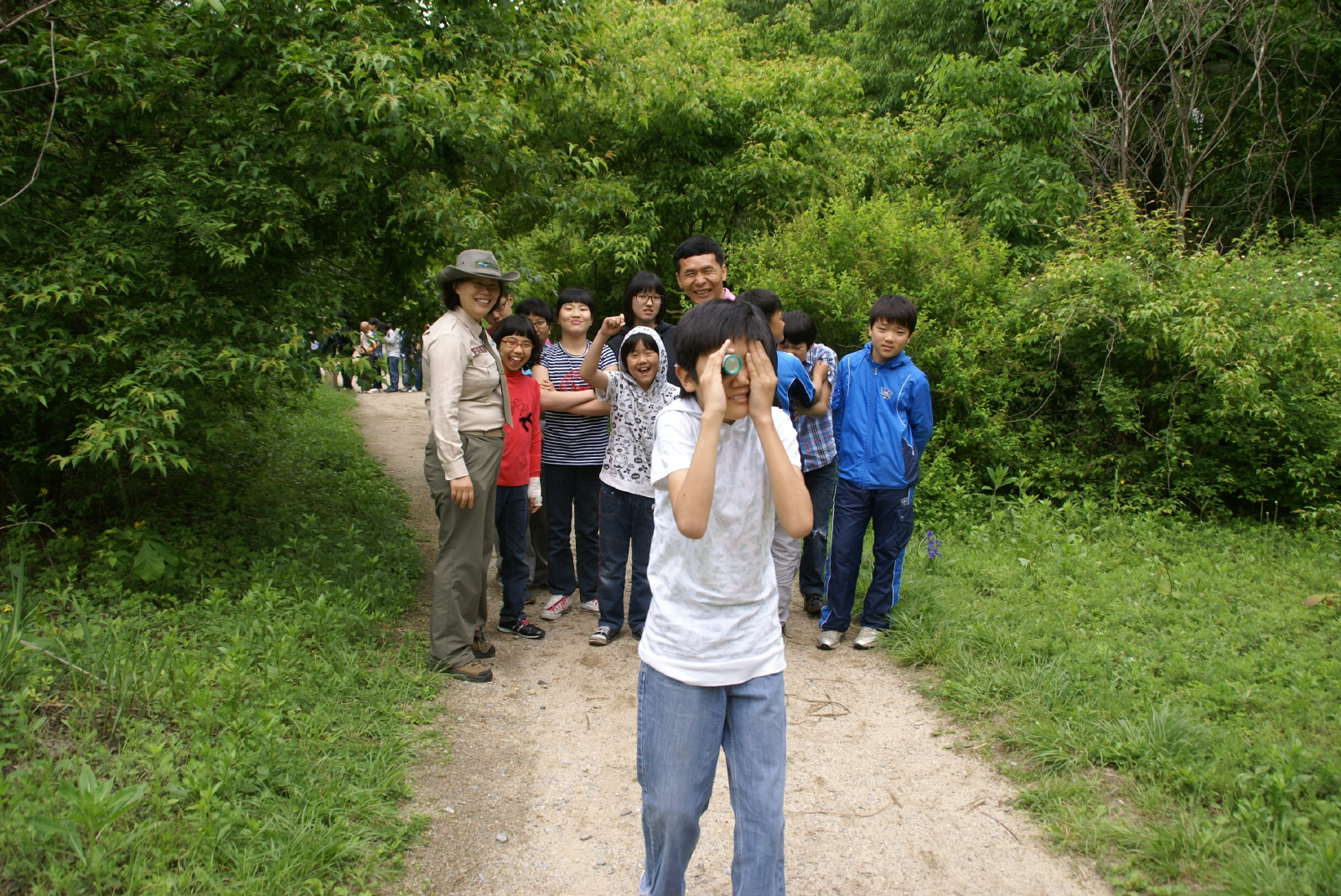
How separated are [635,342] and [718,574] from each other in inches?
103

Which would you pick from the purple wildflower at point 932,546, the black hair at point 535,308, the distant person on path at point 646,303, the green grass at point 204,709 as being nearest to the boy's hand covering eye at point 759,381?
the green grass at point 204,709

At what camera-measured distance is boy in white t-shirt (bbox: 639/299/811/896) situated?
91.1 inches

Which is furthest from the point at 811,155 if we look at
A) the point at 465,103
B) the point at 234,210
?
the point at 234,210

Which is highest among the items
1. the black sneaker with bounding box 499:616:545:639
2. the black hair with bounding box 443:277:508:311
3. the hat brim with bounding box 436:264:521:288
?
the hat brim with bounding box 436:264:521:288

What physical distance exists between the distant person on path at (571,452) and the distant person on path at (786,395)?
1.07 m

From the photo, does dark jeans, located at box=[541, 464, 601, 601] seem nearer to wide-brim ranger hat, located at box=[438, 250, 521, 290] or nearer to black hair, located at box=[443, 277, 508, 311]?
black hair, located at box=[443, 277, 508, 311]

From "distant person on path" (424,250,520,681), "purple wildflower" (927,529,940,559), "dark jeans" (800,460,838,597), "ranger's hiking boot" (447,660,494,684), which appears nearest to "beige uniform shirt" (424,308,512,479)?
"distant person on path" (424,250,520,681)

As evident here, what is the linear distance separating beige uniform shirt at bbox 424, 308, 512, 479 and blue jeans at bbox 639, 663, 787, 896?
2317 millimetres

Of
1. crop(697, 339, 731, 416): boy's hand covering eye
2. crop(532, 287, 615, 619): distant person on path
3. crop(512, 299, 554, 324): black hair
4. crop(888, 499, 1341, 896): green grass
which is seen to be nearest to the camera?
crop(697, 339, 731, 416): boy's hand covering eye

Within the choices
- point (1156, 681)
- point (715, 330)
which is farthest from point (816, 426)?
point (715, 330)

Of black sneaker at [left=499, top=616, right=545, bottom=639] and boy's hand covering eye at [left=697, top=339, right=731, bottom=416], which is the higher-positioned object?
boy's hand covering eye at [left=697, top=339, right=731, bottom=416]

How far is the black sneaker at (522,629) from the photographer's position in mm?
5297

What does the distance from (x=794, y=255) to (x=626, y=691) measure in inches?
212

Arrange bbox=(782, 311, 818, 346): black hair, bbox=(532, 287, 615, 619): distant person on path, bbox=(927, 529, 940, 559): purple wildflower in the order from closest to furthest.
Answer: bbox=(782, 311, 818, 346): black hair, bbox=(532, 287, 615, 619): distant person on path, bbox=(927, 529, 940, 559): purple wildflower
